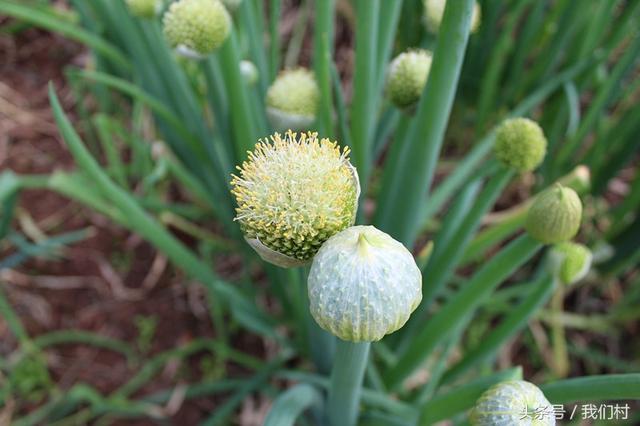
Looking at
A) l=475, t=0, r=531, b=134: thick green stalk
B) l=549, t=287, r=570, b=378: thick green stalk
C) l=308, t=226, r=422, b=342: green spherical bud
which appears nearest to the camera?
l=308, t=226, r=422, b=342: green spherical bud

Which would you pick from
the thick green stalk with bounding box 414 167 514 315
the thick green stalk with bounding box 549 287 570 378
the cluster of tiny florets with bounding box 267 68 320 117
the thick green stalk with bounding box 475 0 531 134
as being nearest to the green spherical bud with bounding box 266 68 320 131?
the cluster of tiny florets with bounding box 267 68 320 117

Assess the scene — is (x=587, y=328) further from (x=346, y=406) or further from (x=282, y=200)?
(x=282, y=200)

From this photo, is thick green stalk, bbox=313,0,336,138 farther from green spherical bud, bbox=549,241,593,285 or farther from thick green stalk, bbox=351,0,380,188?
green spherical bud, bbox=549,241,593,285

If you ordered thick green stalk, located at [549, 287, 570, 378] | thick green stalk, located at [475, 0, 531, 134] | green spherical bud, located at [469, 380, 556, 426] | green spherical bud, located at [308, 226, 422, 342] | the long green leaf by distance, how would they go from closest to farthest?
green spherical bud, located at [308, 226, 422, 342] < green spherical bud, located at [469, 380, 556, 426] < the long green leaf < thick green stalk, located at [475, 0, 531, 134] < thick green stalk, located at [549, 287, 570, 378]

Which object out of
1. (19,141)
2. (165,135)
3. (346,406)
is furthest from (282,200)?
(19,141)

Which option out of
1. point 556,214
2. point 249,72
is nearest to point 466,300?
point 556,214

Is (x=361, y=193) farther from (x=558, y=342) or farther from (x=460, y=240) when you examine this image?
(x=558, y=342)
